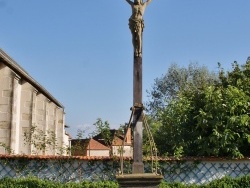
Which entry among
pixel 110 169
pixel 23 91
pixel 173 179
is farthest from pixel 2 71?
pixel 173 179

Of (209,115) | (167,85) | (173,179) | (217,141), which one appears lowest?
(173,179)

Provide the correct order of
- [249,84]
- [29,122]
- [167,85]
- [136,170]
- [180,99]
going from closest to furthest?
[136,170] → [249,84] → [180,99] → [29,122] → [167,85]

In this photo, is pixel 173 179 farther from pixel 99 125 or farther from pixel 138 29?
pixel 138 29

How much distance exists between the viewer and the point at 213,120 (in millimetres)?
11289

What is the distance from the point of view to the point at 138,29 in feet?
20.4

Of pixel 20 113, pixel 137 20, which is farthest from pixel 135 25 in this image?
pixel 20 113

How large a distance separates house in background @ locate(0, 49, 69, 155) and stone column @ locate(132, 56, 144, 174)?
7283 mm

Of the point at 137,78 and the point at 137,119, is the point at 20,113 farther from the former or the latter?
the point at 137,119

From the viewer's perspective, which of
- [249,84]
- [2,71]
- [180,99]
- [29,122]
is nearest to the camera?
[249,84]

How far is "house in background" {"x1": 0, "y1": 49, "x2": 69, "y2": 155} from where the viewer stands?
16.0 m

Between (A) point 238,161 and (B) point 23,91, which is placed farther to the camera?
(B) point 23,91

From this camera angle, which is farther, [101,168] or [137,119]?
[101,168]

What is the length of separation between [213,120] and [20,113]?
11.2 metres

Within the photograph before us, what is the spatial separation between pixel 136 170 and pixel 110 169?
506 cm
